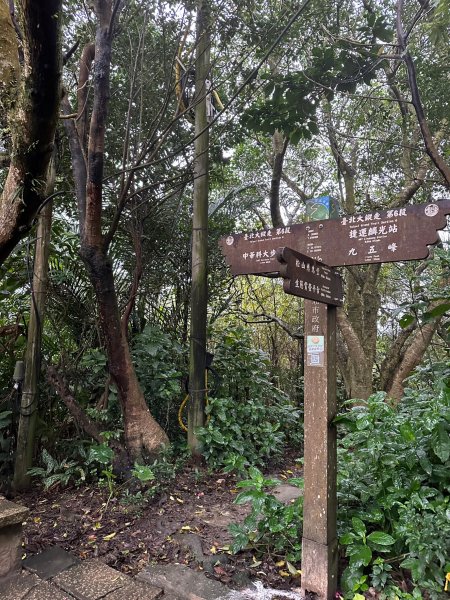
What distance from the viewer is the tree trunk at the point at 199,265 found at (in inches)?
153

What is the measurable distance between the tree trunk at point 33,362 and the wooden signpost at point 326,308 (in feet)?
7.85

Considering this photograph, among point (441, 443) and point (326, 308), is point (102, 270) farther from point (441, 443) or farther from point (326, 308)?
point (441, 443)

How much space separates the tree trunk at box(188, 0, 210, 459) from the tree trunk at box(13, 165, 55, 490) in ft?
4.47

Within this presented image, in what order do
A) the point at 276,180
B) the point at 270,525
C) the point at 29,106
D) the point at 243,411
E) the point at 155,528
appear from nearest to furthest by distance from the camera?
the point at 29,106
the point at 270,525
the point at 155,528
the point at 243,411
the point at 276,180

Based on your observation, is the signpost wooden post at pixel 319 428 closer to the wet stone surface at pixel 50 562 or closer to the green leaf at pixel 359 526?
the green leaf at pixel 359 526

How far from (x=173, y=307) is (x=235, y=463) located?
2500mm

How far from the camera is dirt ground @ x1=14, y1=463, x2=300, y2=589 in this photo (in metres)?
2.32

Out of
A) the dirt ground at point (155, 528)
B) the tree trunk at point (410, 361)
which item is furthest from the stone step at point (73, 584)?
the tree trunk at point (410, 361)

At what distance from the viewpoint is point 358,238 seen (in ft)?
7.12

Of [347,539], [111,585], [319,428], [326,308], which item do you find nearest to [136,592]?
[111,585]

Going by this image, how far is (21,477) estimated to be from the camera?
3453 mm

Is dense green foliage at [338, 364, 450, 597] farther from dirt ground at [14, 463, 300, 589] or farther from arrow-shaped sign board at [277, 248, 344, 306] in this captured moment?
arrow-shaped sign board at [277, 248, 344, 306]

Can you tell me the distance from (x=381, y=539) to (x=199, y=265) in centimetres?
271

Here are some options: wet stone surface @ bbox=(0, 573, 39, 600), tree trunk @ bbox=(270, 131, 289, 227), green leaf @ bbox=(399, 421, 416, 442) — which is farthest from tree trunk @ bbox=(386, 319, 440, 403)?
wet stone surface @ bbox=(0, 573, 39, 600)
